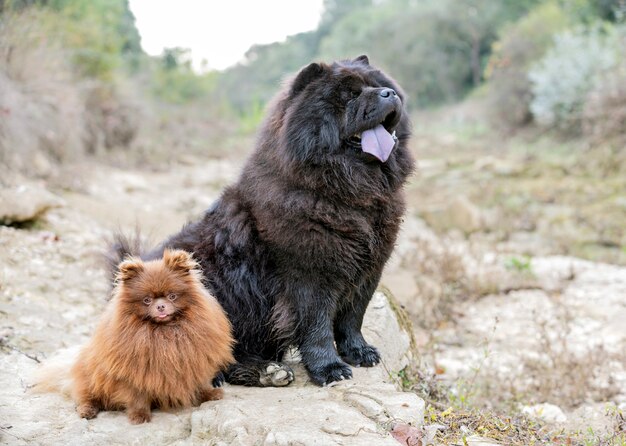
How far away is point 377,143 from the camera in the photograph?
423 centimetres

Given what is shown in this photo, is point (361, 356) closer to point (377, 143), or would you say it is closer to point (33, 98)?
point (377, 143)

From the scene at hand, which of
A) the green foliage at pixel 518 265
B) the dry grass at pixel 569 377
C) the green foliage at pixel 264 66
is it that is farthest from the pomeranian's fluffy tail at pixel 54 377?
the green foliage at pixel 264 66

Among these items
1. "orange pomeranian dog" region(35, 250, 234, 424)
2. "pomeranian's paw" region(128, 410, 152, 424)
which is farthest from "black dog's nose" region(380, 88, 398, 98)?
"pomeranian's paw" region(128, 410, 152, 424)

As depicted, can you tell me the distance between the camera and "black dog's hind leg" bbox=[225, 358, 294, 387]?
4.32 metres

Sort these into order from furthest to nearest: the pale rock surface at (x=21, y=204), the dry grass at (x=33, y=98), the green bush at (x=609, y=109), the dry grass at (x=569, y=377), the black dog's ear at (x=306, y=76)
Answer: the green bush at (x=609, y=109) → the dry grass at (x=33, y=98) → the pale rock surface at (x=21, y=204) → the dry grass at (x=569, y=377) → the black dog's ear at (x=306, y=76)

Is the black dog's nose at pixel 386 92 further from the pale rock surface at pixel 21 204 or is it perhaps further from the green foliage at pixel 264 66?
the green foliage at pixel 264 66

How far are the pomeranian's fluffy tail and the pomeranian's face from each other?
81 centimetres

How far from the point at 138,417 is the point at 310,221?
1622 millimetres

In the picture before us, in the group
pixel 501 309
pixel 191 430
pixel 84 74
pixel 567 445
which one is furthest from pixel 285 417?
pixel 84 74

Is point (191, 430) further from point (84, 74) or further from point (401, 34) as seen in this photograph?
point (401, 34)

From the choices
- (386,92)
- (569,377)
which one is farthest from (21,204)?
(569,377)

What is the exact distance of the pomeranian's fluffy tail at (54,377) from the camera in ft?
13.9

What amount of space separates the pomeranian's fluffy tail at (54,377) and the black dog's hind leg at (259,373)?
106 cm

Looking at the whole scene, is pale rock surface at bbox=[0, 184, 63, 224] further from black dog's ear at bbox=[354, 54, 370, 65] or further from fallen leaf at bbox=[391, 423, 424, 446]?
fallen leaf at bbox=[391, 423, 424, 446]
